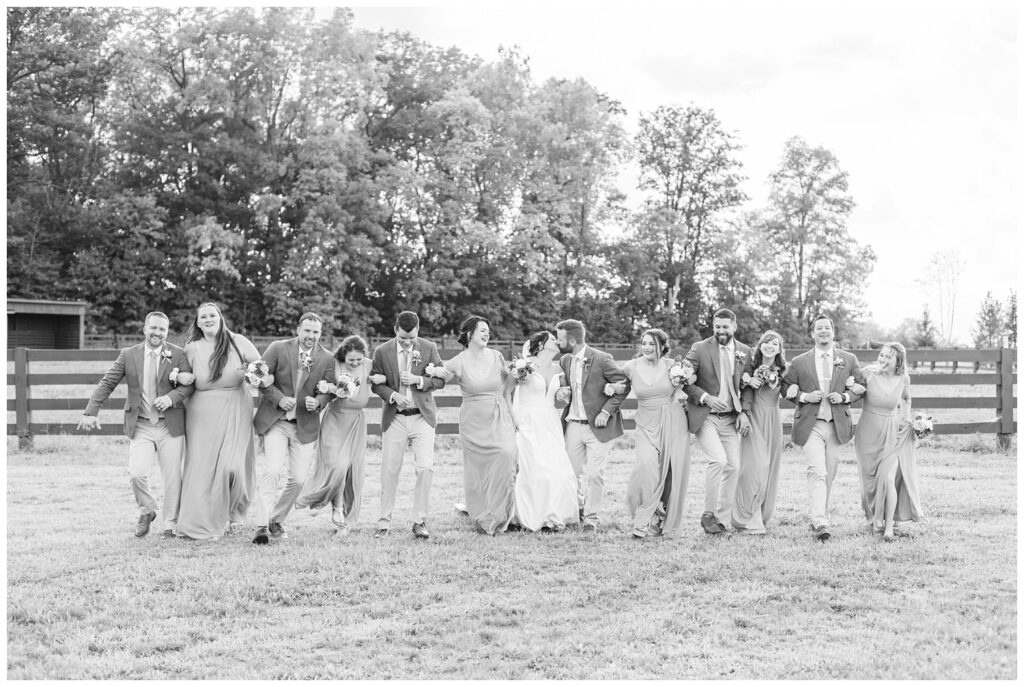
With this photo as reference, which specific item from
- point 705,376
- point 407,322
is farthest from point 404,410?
point 705,376

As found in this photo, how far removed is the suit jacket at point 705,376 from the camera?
9.20m

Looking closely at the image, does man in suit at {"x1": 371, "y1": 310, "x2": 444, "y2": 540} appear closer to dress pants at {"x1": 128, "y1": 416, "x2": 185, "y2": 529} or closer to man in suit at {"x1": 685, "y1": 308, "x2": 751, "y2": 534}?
dress pants at {"x1": 128, "y1": 416, "x2": 185, "y2": 529}

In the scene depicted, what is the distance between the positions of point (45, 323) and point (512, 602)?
104 feet

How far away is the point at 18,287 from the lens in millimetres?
36094

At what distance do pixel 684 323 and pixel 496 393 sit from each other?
38761 millimetres

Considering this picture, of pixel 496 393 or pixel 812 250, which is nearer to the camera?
pixel 496 393

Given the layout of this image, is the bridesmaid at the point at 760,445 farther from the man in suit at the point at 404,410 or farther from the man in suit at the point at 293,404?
the man in suit at the point at 293,404

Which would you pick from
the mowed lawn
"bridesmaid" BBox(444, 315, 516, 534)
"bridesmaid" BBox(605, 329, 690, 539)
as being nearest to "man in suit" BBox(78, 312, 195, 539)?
the mowed lawn

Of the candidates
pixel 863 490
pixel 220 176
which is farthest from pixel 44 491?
→ pixel 220 176

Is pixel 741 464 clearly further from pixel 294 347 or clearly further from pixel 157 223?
pixel 157 223

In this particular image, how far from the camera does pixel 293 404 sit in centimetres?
880

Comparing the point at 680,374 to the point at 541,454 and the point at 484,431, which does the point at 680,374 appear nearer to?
the point at 541,454

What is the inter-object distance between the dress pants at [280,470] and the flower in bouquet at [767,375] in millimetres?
4113

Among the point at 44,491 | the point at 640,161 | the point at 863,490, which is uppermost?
the point at 640,161
